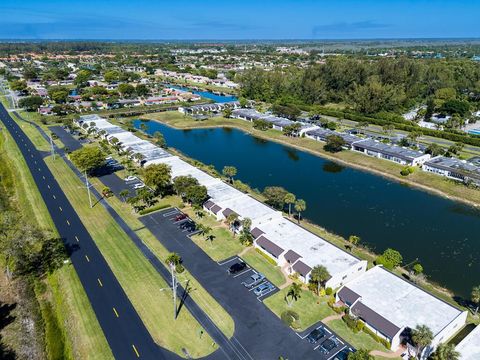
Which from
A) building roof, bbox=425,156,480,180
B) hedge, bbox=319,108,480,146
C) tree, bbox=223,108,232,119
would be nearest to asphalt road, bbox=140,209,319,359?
building roof, bbox=425,156,480,180

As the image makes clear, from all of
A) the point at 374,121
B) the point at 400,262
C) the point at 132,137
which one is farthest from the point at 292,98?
the point at 400,262

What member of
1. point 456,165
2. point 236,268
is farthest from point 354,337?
point 456,165

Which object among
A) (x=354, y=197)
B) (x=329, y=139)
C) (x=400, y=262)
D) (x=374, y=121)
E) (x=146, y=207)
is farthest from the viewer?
(x=374, y=121)

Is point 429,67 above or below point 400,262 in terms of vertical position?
above

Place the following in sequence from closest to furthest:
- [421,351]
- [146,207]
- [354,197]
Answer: [421,351], [146,207], [354,197]

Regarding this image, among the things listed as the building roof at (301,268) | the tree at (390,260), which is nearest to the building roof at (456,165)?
the tree at (390,260)

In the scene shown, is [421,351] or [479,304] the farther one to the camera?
[479,304]

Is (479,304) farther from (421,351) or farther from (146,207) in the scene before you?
(146,207)

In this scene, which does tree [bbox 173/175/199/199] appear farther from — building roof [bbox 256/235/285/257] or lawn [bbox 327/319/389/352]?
lawn [bbox 327/319/389/352]

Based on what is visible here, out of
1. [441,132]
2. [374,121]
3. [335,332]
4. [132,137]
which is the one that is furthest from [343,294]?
[374,121]
